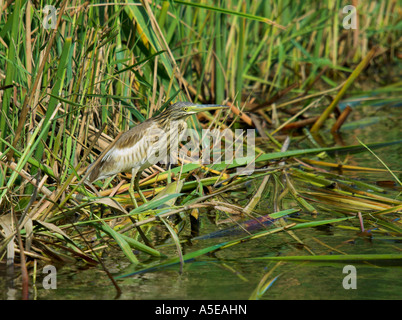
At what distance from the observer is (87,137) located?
403 centimetres

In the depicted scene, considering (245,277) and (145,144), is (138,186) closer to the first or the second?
(145,144)

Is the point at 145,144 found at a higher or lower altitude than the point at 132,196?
higher

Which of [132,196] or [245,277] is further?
[132,196]

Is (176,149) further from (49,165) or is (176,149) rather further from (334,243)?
(334,243)

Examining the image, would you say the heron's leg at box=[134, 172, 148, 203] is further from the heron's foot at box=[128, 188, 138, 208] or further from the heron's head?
the heron's head

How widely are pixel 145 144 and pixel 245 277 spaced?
4.47 ft

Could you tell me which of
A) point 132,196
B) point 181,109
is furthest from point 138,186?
point 181,109

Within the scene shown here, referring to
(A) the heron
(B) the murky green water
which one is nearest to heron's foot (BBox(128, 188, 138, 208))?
(A) the heron

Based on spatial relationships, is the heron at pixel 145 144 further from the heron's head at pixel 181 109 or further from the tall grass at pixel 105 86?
the tall grass at pixel 105 86

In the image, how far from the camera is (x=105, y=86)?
3.89 m

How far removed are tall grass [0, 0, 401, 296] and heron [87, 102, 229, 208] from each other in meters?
0.11

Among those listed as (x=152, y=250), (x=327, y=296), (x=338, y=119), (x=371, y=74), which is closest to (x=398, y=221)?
(x=327, y=296)

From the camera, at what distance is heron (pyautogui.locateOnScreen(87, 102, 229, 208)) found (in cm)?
388

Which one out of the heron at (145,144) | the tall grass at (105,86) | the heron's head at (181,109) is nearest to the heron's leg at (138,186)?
the heron at (145,144)
